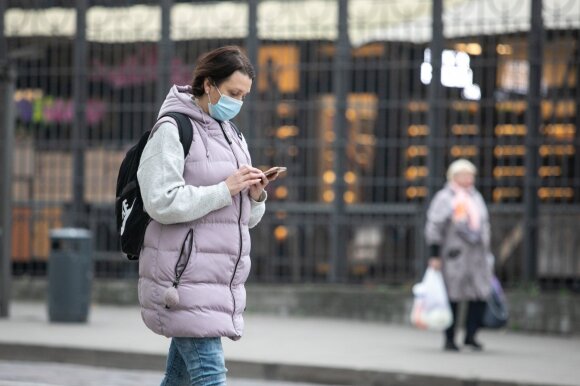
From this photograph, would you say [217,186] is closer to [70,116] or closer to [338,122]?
[338,122]

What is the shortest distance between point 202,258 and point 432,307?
6963 millimetres

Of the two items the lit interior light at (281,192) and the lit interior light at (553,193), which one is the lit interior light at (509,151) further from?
the lit interior light at (281,192)

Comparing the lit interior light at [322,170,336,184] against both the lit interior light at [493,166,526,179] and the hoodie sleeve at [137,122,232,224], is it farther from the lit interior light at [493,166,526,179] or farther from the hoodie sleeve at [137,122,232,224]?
the hoodie sleeve at [137,122,232,224]

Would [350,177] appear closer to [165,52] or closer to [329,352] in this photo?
[165,52]

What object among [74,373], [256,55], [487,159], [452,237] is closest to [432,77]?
[487,159]

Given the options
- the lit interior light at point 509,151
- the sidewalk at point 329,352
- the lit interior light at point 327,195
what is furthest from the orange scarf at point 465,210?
the lit interior light at point 327,195

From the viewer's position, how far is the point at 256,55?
50.7 ft

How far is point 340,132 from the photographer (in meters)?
15.2

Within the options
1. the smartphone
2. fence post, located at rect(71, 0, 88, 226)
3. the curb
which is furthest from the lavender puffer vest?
fence post, located at rect(71, 0, 88, 226)

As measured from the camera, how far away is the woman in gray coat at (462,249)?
40.2ft

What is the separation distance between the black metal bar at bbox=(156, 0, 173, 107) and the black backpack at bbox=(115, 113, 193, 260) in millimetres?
10524

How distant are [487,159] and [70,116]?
5.02m

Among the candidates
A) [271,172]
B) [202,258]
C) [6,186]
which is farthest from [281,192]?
[202,258]

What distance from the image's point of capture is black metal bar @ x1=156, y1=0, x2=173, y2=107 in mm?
15852
